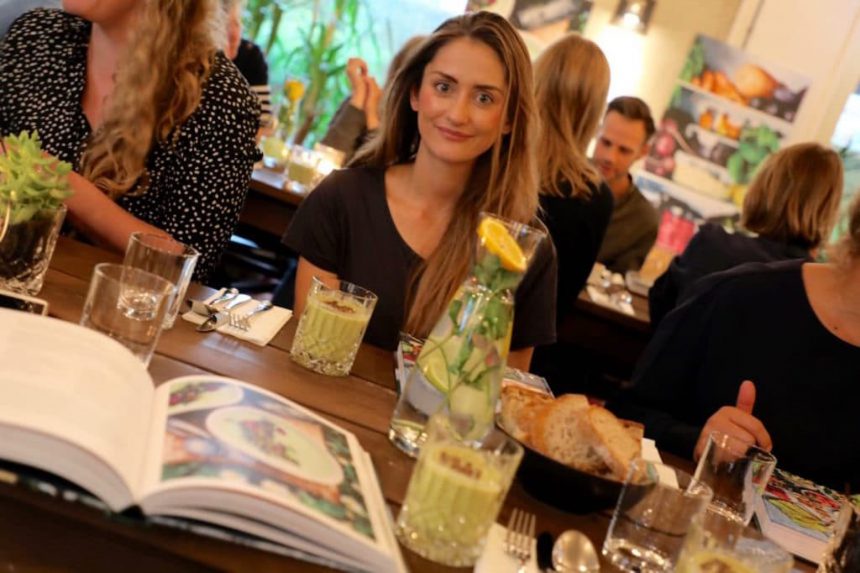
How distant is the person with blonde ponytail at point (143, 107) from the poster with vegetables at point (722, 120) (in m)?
3.79

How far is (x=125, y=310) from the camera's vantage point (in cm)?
113

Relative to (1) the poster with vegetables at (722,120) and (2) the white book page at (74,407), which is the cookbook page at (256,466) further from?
(1) the poster with vegetables at (722,120)

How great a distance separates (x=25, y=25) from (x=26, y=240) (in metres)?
1.06

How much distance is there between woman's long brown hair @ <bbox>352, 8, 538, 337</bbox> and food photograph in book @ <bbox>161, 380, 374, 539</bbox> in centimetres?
82

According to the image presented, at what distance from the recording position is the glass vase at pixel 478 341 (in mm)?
1146

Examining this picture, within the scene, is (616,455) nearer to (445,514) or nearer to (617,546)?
(617,546)

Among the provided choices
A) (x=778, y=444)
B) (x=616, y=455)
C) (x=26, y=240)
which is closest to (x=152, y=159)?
(x=26, y=240)

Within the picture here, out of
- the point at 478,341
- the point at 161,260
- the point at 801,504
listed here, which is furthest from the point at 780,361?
the point at 161,260

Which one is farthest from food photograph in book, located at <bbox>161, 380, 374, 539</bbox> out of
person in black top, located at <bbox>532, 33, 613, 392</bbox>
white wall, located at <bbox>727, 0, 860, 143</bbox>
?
white wall, located at <bbox>727, 0, 860, 143</bbox>

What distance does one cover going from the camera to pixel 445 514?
0.93 meters

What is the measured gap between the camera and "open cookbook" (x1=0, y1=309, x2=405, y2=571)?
2.55 ft

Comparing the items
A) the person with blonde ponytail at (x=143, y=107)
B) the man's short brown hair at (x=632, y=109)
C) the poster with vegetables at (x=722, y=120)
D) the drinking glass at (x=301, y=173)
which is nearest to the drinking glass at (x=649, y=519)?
the person with blonde ponytail at (x=143, y=107)

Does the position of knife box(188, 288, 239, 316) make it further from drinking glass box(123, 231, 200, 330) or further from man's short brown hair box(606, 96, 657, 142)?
man's short brown hair box(606, 96, 657, 142)

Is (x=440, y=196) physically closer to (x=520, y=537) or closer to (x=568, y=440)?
(x=568, y=440)
